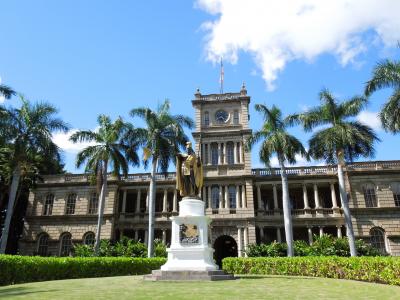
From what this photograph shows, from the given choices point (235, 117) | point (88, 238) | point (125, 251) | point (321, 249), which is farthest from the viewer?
point (235, 117)

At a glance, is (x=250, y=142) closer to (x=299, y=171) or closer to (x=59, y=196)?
(x=299, y=171)

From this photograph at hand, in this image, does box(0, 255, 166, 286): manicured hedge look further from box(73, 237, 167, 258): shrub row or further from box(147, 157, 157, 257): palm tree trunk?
box(73, 237, 167, 258): shrub row

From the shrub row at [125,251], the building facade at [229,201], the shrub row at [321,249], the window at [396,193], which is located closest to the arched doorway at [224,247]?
the building facade at [229,201]

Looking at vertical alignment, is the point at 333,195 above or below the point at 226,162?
below

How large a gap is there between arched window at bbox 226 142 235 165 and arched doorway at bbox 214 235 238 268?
24.5ft

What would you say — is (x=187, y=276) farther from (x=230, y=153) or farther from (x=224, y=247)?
(x=230, y=153)

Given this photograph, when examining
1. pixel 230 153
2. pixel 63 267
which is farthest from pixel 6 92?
pixel 230 153

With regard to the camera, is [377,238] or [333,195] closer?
[377,238]

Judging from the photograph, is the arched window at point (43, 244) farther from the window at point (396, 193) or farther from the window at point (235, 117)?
the window at point (396, 193)

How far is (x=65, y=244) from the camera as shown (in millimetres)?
35062

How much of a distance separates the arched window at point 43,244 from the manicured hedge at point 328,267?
21.3 meters

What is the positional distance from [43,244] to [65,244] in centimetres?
240

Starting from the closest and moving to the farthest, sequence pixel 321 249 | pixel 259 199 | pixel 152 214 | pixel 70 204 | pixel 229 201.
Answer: pixel 152 214
pixel 321 249
pixel 229 201
pixel 259 199
pixel 70 204

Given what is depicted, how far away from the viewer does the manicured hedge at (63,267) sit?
13.9 meters
